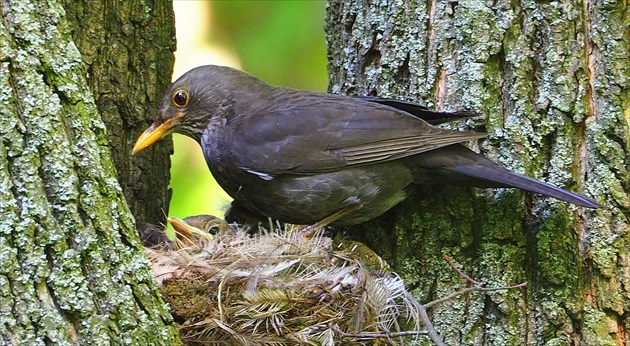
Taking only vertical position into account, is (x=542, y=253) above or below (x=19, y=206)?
below

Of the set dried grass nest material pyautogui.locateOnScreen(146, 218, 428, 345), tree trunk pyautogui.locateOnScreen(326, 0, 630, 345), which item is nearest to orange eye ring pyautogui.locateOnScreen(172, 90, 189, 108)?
dried grass nest material pyautogui.locateOnScreen(146, 218, 428, 345)

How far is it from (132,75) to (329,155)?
1.02 metres

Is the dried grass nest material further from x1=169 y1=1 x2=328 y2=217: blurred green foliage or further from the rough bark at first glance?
x1=169 y1=1 x2=328 y2=217: blurred green foliage

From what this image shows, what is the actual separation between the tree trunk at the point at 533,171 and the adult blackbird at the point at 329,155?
15 centimetres

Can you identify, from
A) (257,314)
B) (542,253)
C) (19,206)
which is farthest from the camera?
(542,253)

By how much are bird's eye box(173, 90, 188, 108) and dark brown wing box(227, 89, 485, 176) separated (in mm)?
338

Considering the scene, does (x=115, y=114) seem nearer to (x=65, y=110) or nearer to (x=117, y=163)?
(x=117, y=163)

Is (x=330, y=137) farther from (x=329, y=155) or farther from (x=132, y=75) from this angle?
(x=132, y=75)

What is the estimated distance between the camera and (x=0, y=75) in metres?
2.39

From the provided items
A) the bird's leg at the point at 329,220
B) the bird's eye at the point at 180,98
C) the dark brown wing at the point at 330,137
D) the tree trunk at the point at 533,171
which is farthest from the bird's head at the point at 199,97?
the tree trunk at the point at 533,171

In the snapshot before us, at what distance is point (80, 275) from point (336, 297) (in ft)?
4.12

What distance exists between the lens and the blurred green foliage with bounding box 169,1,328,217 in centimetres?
548

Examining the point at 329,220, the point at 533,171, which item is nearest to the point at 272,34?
the point at 329,220

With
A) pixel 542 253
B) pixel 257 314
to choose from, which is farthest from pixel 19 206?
pixel 542 253
